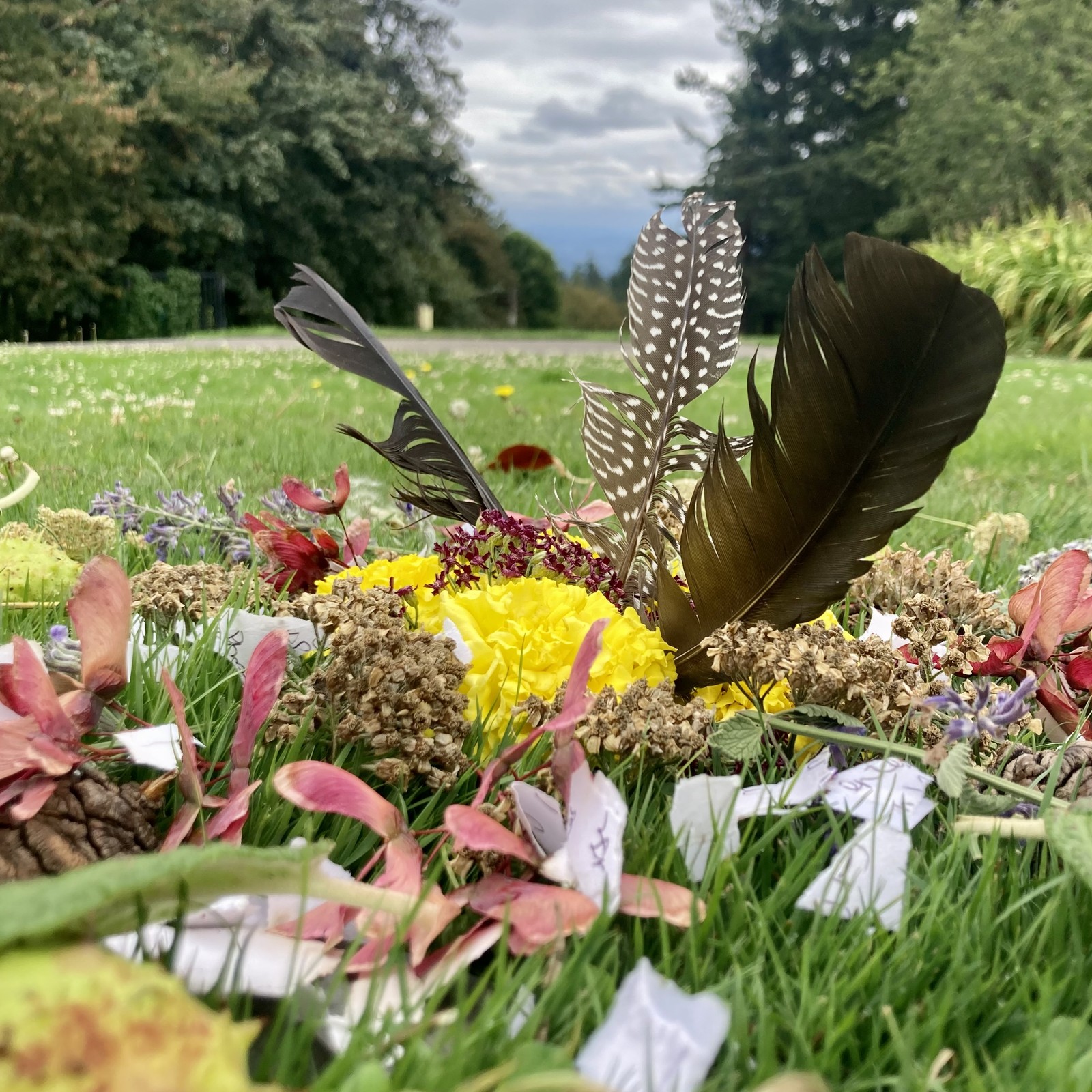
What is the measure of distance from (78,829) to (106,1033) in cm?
32

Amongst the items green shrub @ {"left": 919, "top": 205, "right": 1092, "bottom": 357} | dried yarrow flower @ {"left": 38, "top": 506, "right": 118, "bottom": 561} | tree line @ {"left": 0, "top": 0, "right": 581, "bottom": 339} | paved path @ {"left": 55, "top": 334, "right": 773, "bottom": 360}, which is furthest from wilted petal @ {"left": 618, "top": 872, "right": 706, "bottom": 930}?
tree line @ {"left": 0, "top": 0, "right": 581, "bottom": 339}

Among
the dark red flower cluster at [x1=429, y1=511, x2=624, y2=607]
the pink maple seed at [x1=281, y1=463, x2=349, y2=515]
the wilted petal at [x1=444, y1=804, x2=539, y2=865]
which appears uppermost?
the pink maple seed at [x1=281, y1=463, x2=349, y2=515]

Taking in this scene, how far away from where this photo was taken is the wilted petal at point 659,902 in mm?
642

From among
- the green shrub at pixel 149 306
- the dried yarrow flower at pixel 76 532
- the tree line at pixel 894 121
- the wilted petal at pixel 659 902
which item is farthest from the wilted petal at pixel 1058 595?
the tree line at pixel 894 121

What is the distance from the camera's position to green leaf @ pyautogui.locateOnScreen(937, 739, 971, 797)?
75 centimetres

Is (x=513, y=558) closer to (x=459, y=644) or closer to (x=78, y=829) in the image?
(x=459, y=644)

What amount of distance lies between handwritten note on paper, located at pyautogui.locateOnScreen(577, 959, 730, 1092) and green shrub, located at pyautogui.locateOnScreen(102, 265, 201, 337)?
22.2 meters

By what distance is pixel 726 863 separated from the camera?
26.9 inches

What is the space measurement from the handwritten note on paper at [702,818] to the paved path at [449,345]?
34.2 ft

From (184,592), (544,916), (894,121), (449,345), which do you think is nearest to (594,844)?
(544,916)

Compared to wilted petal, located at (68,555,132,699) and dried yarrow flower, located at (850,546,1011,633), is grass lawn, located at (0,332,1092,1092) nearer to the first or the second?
wilted petal, located at (68,555,132,699)

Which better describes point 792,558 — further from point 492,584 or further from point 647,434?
point 492,584

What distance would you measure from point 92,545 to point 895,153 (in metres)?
31.7

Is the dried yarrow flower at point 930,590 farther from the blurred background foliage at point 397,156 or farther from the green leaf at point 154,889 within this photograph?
the blurred background foliage at point 397,156
